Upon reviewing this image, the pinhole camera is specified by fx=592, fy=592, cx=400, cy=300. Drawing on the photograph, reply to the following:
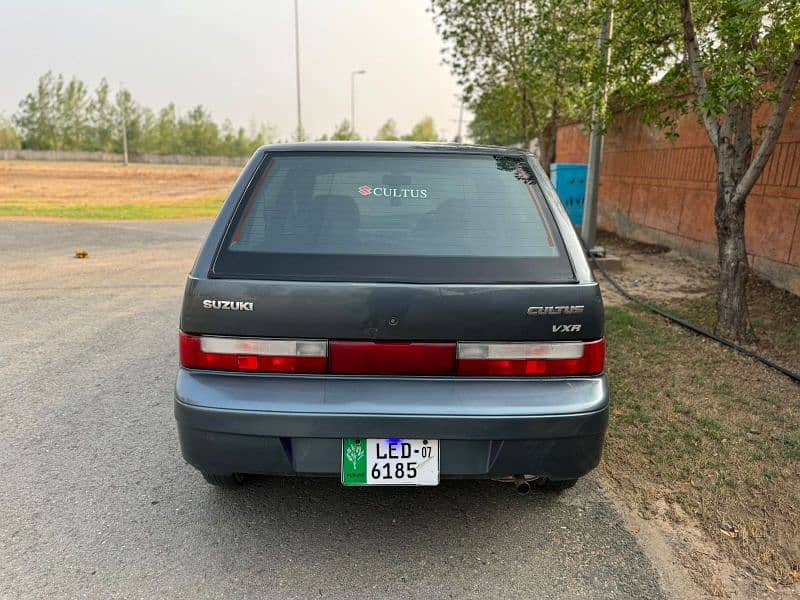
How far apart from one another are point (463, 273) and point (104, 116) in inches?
3582

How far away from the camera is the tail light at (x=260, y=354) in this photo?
7.36 ft

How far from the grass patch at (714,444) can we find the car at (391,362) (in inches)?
33.1

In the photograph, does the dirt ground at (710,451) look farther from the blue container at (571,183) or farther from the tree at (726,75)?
the blue container at (571,183)

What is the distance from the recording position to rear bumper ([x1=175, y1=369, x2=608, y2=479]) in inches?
85.0

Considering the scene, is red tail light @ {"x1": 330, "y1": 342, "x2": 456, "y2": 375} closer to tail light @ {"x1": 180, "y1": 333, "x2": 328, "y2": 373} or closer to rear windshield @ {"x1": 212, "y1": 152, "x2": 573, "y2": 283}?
tail light @ {"x1": 180, "y1": 333, "x2": 328, "y2": 373}

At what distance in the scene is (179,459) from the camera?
3.15 m

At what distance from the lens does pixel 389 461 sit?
88.0 inches

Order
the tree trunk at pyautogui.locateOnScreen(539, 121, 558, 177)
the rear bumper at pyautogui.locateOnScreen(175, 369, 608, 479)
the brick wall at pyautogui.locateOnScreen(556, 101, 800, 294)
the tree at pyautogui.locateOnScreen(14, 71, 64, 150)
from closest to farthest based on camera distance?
the rear bumper at pyautogui.locateOnScreen(175, 369, 608, 479), the brick wall at pyautogui.locateOnScreen(556, 101, 800, 294), the tree trunk at pyautogui.locateOnScreen(539, 121, 558, 177), the tree at pyautogui.locateOnScreen(14, 71, 64, 150)

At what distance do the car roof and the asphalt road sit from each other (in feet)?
5.30

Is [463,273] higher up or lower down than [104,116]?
lower down

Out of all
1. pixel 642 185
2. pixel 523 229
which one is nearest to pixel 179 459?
pixel 523 229

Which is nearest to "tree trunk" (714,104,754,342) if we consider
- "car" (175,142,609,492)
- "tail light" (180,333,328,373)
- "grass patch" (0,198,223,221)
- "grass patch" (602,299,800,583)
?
"grass patch" (602,299,800,583)

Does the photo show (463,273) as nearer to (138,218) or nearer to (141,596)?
(141,596)

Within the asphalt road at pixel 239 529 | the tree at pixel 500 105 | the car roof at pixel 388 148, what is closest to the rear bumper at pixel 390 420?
the asphalt road at pixel 239 529
